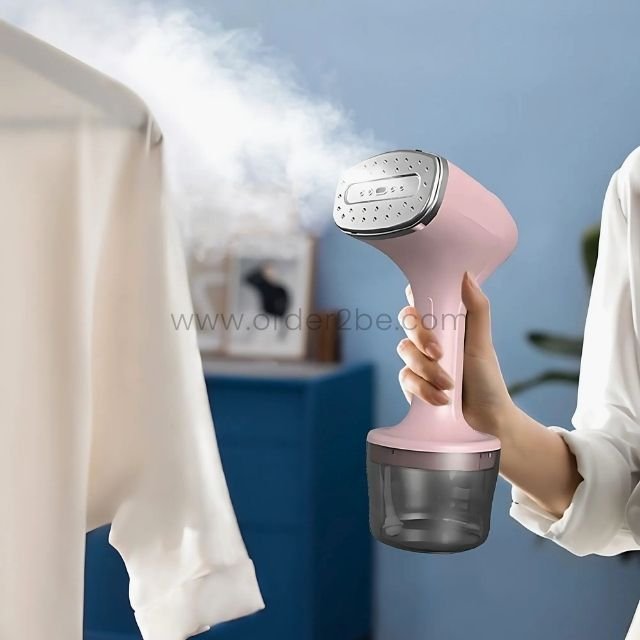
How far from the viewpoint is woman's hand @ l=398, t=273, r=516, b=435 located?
2.31ft

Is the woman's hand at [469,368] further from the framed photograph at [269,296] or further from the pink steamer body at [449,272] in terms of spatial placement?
the framed photograph at [269,296]

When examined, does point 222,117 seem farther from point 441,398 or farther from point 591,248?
point 441,398

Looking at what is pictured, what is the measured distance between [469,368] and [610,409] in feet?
0.53

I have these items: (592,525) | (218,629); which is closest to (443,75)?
(218,629)

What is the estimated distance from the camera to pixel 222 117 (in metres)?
2.18

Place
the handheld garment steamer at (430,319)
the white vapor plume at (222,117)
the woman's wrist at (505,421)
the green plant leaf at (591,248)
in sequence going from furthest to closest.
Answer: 1. the white vapor plume at (222,117)
2. the green plant leaf at (591,248)
3. the woman's wrist at (505,421)
4. the handheld garment steamer at (430,319)

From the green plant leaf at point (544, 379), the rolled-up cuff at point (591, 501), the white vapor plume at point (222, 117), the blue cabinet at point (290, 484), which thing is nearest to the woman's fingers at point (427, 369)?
the rolled-up cuff at point (591, 501)

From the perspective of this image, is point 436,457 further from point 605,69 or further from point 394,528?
point 605,69

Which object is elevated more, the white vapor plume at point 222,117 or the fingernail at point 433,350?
the white vapor plume at point 222,117

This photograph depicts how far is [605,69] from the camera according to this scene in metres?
1.89

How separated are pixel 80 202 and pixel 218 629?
1.39 meters

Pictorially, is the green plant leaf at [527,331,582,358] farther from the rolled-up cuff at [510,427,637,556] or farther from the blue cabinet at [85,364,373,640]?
the rolled-up cuff at [510,427,637,556]

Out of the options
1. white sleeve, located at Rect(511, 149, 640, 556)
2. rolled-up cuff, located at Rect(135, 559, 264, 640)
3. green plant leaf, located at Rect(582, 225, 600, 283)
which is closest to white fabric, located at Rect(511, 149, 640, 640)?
white sleeve, located at Rect(511, 149, 640, 556)

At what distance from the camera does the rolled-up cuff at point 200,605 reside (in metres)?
0.73
